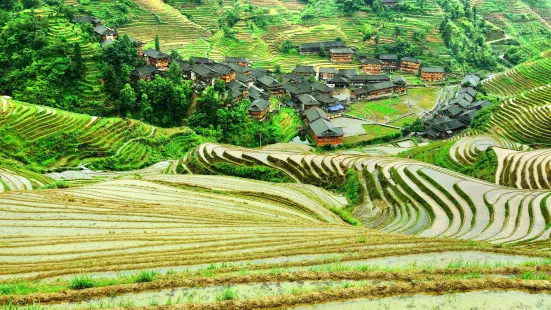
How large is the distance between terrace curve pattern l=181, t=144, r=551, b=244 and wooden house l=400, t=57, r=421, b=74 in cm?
4883

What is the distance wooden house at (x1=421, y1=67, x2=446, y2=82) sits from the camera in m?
69.6

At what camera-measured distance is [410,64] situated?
73.5 metres

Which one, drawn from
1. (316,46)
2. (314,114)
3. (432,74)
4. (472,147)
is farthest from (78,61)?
(432,74)

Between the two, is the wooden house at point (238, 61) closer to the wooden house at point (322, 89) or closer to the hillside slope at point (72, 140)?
the wooden house at point (322, 89)

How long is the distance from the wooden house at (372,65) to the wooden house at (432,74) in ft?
26.7

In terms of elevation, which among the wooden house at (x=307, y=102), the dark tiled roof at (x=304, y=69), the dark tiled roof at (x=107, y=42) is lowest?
the wooden house at (x=307, y=102)

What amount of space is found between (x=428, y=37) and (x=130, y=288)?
86.0 metres

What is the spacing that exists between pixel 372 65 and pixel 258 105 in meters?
34.9

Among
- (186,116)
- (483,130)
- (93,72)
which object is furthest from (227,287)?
(483,130)

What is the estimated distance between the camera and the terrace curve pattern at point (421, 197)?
1819 centimetres

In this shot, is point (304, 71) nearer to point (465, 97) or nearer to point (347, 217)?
point (465, 97)

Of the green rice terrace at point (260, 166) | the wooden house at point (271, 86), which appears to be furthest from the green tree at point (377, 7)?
the wooden house at point (271, 86)

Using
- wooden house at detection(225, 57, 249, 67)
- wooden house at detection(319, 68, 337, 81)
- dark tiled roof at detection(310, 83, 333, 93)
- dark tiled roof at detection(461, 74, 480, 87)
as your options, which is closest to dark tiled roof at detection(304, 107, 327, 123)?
dark tiled roof at detection(310, 83, 333, 93)

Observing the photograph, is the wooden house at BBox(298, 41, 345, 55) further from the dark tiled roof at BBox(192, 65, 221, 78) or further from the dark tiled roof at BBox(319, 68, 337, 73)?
the dark tiled roof at BBox(192, 65, 221, 78)
